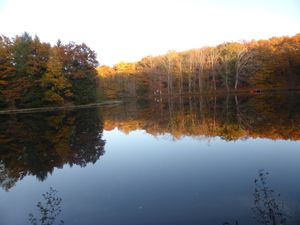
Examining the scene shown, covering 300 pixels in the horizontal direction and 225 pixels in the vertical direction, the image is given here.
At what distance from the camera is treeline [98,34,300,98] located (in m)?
66.1

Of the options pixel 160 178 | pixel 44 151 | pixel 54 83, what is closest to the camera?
pixel 160 178

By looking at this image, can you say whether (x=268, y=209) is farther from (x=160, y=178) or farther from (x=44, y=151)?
(x=44, y=151)

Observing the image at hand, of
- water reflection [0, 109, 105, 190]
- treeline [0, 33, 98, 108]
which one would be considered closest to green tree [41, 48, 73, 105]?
treeline [0, 33, 98, 108]

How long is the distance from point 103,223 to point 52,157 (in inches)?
300

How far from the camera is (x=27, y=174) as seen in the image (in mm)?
11445

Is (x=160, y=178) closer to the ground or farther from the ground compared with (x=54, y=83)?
closer to the ground

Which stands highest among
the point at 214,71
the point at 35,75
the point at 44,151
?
the point at 214,71

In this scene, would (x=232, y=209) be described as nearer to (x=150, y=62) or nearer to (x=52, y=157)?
(x=52, y=157)

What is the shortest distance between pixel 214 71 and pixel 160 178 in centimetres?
6641

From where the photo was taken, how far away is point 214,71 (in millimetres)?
73750

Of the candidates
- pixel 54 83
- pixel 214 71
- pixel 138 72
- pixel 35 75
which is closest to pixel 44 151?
pixel 54 83

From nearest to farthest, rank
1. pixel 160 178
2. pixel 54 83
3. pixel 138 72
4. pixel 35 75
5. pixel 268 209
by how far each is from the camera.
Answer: pixel 268 209, pixel 160 178, pixel 54 83, pixel 35 75, pixel 138 72

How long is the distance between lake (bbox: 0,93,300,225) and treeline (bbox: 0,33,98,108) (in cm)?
2747

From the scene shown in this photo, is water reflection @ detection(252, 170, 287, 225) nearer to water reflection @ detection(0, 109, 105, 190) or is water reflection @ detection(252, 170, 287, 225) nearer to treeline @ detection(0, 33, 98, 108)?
water reflection @ detection(0, 109, 105, 190)
